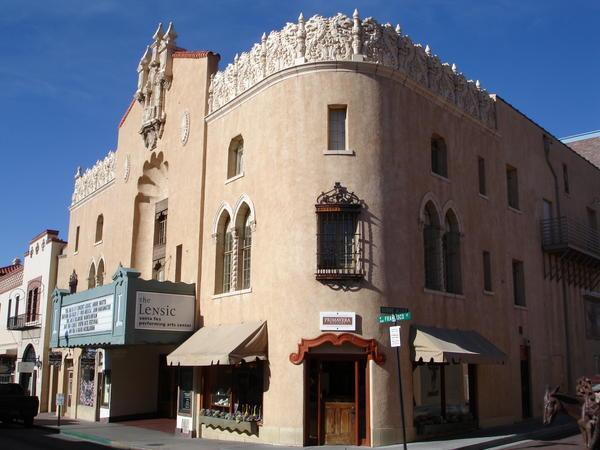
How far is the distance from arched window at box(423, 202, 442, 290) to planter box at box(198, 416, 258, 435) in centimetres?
722

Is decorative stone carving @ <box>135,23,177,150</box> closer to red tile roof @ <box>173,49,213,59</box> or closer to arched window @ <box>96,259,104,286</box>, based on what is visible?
red tile roof @ <box>173,49,213,59</box>

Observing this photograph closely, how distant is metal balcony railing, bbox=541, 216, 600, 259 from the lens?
2792cm

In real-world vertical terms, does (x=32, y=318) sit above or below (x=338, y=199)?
below

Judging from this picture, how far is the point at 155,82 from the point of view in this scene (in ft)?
92.4

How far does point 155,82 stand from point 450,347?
16.8 meters

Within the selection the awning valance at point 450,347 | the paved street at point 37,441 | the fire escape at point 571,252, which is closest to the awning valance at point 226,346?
the paved street at point 37,441

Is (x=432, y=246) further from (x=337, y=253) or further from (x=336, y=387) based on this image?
(x=336, y=387)

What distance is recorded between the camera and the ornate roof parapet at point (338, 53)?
2033 cm

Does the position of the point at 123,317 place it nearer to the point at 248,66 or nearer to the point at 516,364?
the point at 248,66

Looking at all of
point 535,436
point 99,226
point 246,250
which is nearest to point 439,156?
point 246,250

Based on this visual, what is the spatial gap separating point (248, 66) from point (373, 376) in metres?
11.1

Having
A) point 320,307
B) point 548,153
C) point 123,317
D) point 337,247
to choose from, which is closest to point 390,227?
point 337,247

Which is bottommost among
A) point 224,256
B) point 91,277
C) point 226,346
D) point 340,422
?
point 340,422

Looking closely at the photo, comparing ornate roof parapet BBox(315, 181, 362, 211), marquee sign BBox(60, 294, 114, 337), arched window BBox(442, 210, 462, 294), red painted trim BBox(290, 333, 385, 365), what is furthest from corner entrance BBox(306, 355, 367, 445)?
marquee sign BBox(60, 294, 114, 337)
